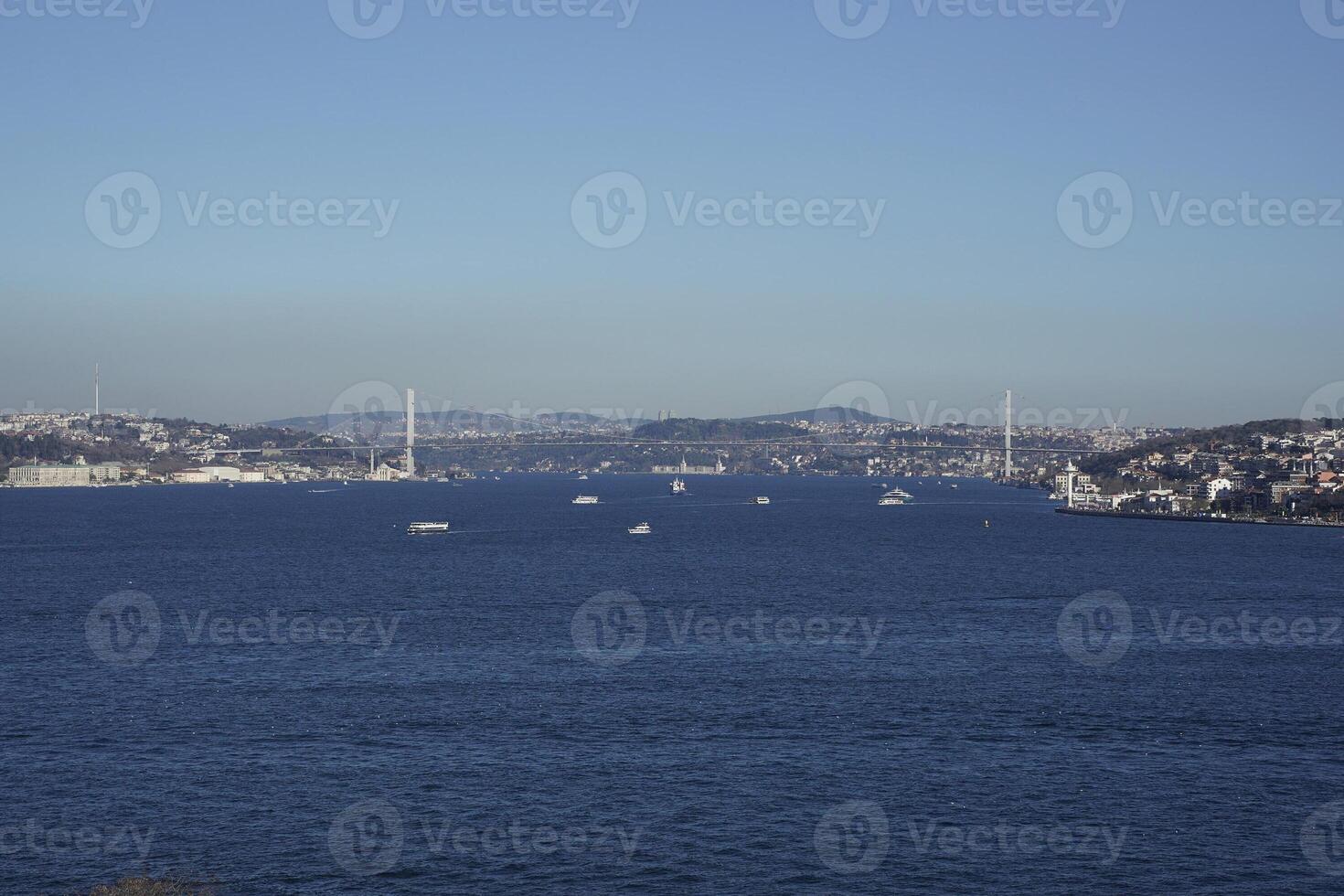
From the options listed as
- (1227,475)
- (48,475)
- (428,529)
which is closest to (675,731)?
(428,529)

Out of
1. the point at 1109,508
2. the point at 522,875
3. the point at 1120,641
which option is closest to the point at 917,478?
the point at 1109,508

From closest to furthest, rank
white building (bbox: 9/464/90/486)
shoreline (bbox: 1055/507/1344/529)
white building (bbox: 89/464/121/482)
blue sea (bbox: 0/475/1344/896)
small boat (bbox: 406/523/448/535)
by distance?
1. blue sea (bbox: 0/475/1344/896)
2. small boat (bbox: 406/523/448/535)
3. shoreline (bbox: 1055/507/1344/529)
4. white building (bbox: 9/464/90/486)
5. white building (bbox: 89/464/121/482)

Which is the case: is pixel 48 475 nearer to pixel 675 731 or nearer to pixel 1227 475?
pixel 1227 475

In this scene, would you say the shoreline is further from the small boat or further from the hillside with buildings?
the small boat

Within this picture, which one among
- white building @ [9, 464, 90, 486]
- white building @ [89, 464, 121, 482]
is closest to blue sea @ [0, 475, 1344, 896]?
white building @ [9, 464, 90, 486]

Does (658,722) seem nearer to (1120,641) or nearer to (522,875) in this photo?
(522,875)

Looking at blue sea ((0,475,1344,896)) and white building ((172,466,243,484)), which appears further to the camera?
white building ((172,466,243,484))

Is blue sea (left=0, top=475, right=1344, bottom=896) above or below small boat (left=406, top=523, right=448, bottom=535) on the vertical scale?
below

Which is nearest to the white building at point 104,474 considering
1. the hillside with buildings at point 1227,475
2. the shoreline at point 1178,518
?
the hillside with buildings at point 1227,475
